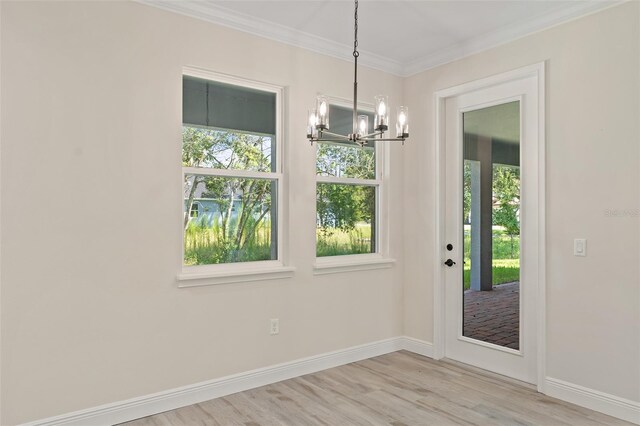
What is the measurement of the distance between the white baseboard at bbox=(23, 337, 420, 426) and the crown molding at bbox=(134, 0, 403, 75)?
8.50 ft

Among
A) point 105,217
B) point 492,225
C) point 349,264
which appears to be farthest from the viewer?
point 349,264

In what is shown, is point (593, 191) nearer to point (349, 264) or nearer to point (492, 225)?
point (492, 225)

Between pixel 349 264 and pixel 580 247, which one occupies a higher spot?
pixel 580 247

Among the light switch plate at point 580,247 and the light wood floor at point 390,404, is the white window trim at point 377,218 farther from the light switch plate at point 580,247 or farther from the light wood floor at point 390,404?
the light switch plate at point 580,247

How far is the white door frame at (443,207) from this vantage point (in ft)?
11.0

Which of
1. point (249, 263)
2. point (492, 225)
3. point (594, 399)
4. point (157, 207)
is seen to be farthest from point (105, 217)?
point (594, 399)

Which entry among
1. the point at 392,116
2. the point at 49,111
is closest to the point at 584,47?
the point at 392,116

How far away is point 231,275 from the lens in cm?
330

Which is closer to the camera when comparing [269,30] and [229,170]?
[229,170]

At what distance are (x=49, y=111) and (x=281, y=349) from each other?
232 cm

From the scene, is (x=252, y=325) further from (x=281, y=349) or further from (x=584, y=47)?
(x=584, y=47)

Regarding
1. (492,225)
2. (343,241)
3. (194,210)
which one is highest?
(194,210)

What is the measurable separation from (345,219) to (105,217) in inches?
81.4

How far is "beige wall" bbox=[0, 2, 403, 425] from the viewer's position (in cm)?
255
